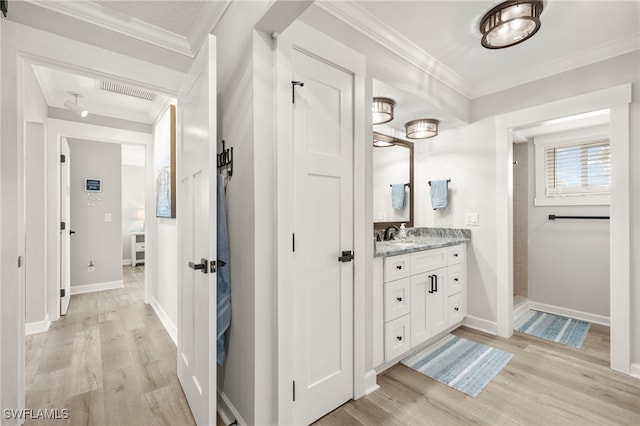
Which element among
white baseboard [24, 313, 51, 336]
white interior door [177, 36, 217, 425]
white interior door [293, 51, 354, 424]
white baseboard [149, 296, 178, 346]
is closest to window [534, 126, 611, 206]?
white interior door [293, 51, 354, 424]

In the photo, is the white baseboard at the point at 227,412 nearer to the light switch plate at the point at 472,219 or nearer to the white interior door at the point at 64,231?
the light switch plate at the point at 472,219

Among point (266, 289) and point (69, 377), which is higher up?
point (266, 289)

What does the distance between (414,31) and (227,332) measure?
7.79ft

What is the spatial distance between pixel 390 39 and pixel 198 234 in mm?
1862

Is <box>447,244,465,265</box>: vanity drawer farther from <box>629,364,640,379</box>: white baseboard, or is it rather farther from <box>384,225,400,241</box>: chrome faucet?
<box>629,364,640,379</box>: white baseboard

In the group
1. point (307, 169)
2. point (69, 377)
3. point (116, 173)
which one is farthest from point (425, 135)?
point (116, 173)

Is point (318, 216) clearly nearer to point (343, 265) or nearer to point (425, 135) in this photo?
point (343, 265)

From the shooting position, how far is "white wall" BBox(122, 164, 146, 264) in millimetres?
6973

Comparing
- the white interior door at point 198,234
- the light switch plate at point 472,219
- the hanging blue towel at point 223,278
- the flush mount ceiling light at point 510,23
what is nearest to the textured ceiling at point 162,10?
the white interior door at point 198,234

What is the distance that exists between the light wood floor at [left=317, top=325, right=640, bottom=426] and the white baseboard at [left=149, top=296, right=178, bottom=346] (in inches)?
69.9

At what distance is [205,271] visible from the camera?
1.44 m

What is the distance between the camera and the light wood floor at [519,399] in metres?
1.70

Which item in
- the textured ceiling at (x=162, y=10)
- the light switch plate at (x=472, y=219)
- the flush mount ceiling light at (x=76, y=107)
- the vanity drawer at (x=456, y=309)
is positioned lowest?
the vanity drawer at (x=456, y=309)

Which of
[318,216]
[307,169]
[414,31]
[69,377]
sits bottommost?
[69,377]
